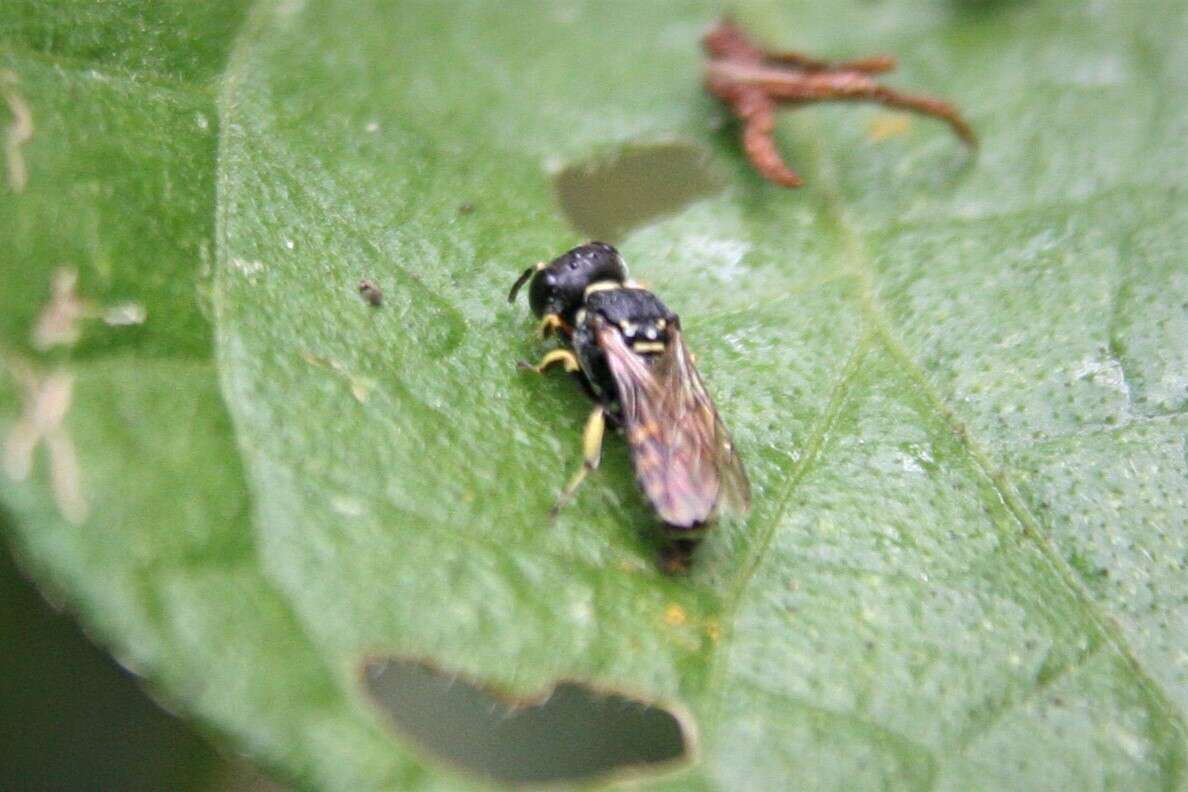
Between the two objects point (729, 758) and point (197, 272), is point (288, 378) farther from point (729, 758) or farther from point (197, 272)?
Answer: point (729, 758)

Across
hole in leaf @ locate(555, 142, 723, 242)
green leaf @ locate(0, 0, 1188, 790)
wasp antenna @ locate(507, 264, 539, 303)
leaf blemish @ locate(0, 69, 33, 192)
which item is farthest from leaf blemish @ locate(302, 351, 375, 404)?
hole in leaf @ locate(555, 142, 723, 242)

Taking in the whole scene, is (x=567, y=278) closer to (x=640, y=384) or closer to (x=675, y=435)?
(x=640, y=384)

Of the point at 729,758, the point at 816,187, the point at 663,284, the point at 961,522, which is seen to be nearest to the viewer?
the point at 729,758

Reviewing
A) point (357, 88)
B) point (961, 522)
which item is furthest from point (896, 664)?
point (357, 88)

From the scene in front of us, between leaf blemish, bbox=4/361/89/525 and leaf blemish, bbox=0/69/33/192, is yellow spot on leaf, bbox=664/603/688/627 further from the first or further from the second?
leaf blemish, bbox=0/69/33/192

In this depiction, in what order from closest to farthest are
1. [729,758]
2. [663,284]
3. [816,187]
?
[729,758] → [663,284] → [816,187]

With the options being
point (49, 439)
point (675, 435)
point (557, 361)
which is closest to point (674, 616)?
point (675, 435)

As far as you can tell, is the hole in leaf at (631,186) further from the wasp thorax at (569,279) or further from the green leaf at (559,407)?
the wasp thorax at (569,279)
